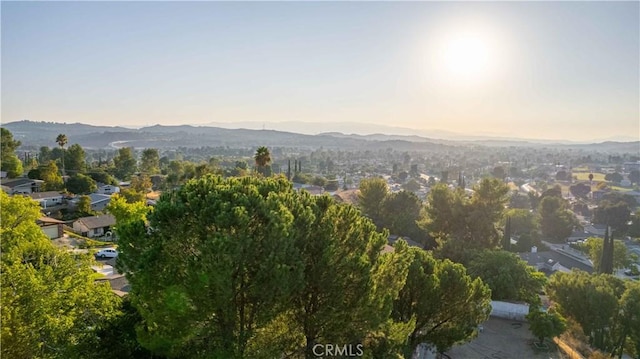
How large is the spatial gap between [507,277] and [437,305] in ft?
28.4

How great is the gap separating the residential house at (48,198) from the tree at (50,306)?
25.9m

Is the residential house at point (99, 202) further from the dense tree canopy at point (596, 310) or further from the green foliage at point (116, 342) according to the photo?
the dense tree canopy at point (596, 310)

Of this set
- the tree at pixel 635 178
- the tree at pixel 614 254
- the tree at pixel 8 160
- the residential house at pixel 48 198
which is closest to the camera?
the tree at pixel 614 254

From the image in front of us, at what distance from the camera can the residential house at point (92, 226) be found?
29406mm

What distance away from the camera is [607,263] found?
26203 millimetres

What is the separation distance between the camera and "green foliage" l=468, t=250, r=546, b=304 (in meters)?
18.8

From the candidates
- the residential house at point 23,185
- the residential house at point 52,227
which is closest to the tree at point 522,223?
the residential house at point 52,227

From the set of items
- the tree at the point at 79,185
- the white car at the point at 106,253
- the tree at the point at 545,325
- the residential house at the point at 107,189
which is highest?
the tree at the point at 79,185

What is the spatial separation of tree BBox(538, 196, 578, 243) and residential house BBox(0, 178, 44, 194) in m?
48.7

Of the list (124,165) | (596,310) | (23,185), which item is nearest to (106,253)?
(23,185)

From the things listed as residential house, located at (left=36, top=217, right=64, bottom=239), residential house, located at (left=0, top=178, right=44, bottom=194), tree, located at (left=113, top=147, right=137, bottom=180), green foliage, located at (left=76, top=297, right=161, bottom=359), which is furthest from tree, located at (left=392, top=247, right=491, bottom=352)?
tree, located at (left=113, top=147, right=137, bottom=180)

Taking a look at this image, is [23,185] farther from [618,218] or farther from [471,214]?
[618,218]

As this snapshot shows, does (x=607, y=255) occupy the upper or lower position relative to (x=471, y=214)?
lower

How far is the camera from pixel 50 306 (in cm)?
908
